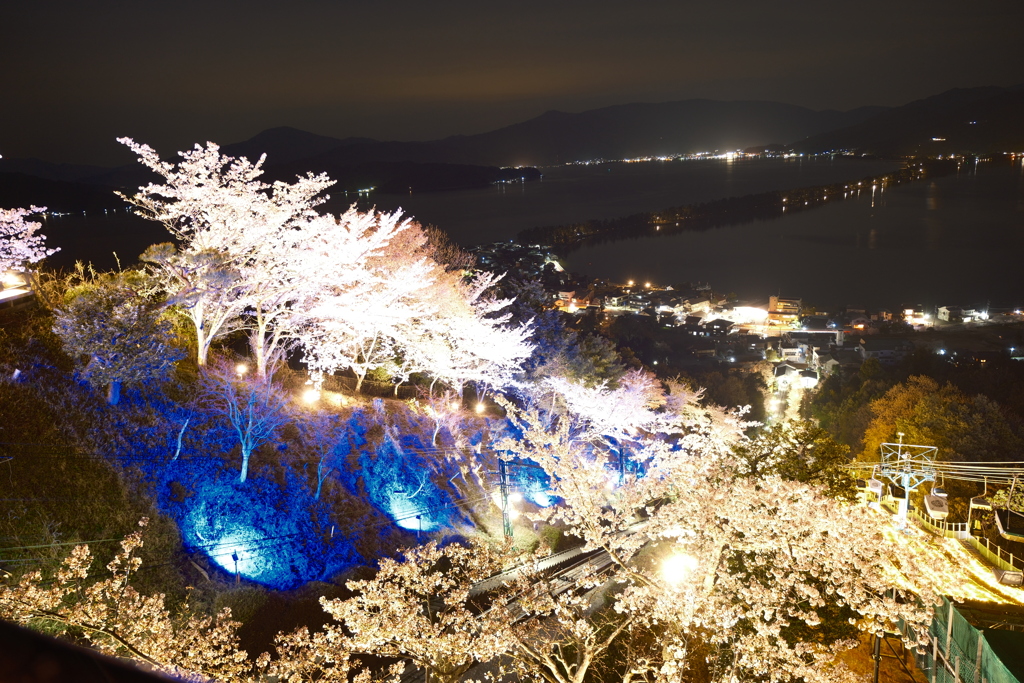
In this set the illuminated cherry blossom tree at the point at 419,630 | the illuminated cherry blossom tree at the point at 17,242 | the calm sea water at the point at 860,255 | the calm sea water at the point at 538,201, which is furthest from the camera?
the calm sea water at the point at 860,255

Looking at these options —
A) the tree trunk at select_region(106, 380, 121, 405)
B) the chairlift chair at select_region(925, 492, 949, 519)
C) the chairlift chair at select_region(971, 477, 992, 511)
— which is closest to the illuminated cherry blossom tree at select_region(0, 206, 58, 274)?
the tree trunk at select_region(106, 380, 121, 405)

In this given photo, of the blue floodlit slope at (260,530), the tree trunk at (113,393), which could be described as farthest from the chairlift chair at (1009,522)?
the tree trunk at (113,393)

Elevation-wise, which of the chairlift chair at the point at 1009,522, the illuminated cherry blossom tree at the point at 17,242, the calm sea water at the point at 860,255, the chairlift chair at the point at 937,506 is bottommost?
the calm sea water at the point at 860,255

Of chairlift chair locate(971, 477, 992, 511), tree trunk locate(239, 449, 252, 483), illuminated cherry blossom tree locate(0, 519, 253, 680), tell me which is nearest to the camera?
illuminated cherry blossom tree locate(0, 519, 253, 680)

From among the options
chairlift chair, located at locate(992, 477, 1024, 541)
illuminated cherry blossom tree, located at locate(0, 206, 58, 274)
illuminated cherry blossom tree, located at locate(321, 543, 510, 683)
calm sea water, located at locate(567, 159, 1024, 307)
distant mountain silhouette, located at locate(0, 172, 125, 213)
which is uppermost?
distant mountain silhouette, located at locate(0, 172, 125, 213)

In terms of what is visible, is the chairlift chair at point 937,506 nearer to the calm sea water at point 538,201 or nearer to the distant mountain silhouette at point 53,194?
the calm sea water at point 538,201

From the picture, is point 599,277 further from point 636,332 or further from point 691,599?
point 691,599

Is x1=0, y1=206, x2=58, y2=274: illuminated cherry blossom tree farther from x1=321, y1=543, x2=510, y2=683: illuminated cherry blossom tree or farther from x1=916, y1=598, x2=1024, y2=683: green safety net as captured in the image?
x1=916, y1=598, x2=1024, y2=683: green safety net
